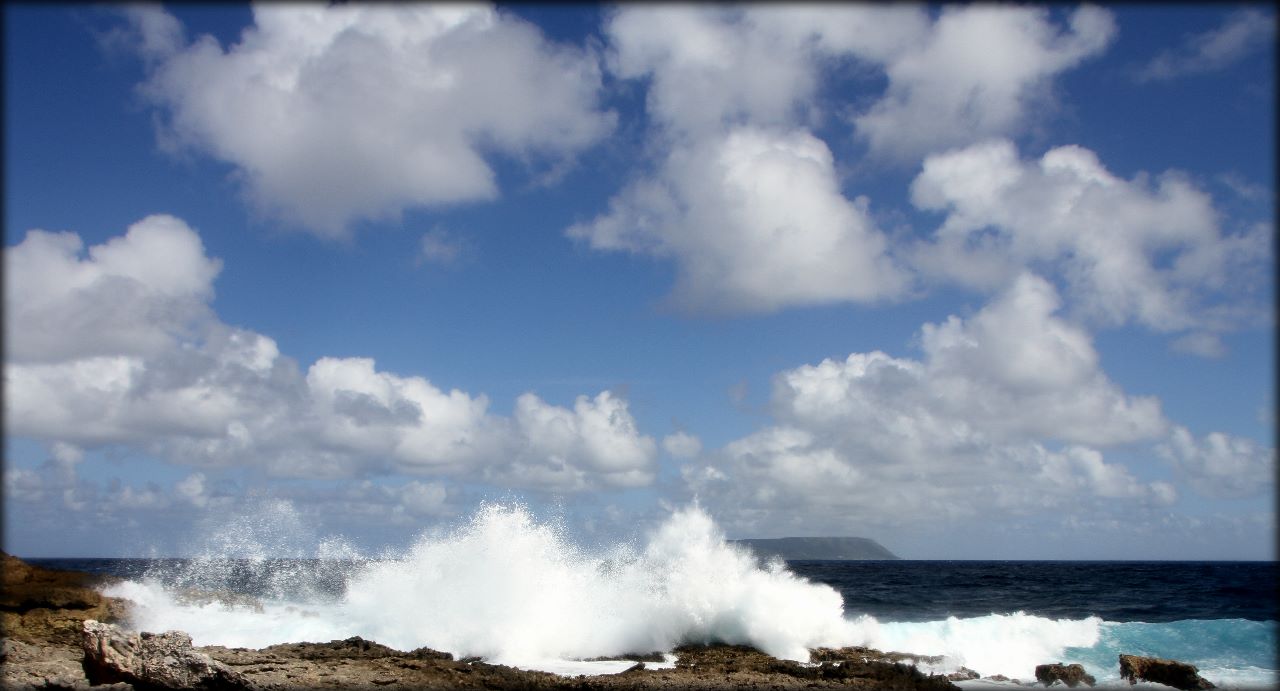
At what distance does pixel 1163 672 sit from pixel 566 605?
43.4 ft

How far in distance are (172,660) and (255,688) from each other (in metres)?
1.30

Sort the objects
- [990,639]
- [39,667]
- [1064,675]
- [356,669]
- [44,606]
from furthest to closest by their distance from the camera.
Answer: [990,639]
[44,606]
[1064,675]
[39,667]
[356,669]

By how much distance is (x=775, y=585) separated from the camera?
1961 centimetres

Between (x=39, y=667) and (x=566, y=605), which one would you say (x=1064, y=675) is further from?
(x=39, y=667)

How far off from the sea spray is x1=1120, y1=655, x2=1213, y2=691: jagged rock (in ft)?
20.5

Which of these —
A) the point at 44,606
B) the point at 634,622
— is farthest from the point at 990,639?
the point at 44,606

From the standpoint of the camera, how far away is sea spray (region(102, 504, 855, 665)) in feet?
60.7

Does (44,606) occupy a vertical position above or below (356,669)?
above

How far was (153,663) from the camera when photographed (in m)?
11.4

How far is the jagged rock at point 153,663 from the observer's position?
37.1ft

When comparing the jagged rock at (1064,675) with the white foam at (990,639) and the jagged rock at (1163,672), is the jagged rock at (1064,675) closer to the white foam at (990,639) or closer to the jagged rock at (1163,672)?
the jagged rock at (1163,672)

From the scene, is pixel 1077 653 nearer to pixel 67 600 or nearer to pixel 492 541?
pixel 492 541

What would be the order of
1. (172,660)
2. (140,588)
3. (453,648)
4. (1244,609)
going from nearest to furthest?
(172,660), (453,648), (140,588), (1244,609)

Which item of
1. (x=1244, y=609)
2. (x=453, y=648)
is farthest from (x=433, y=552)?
(x=1244, y=609)
